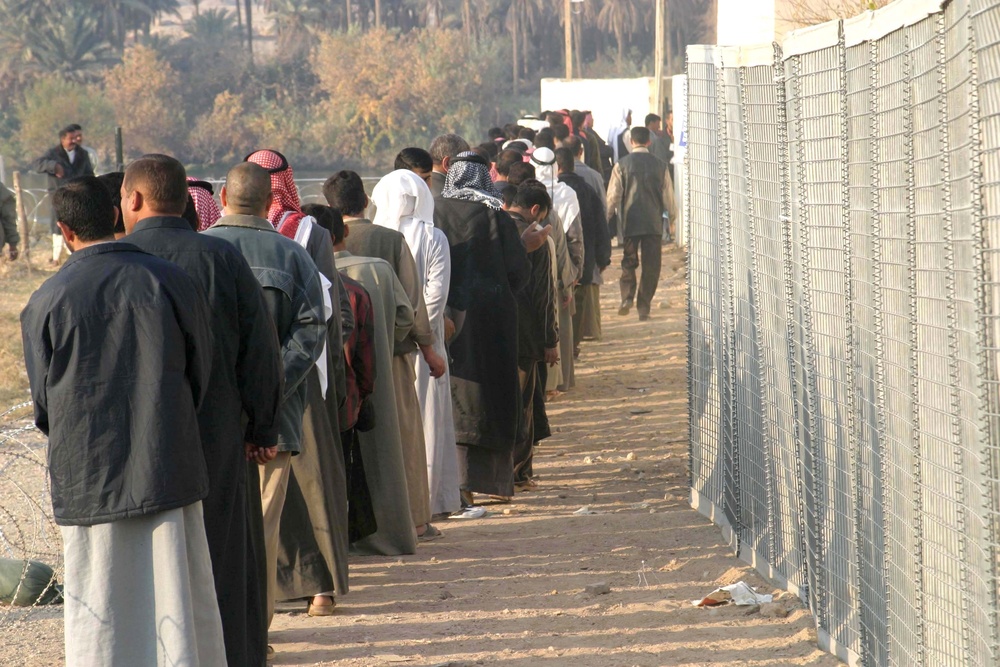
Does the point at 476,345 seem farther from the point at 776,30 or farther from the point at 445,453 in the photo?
the point at 776,30

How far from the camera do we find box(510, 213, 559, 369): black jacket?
24.6ft

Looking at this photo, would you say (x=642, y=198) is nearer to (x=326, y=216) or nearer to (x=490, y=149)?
(x=490, y=149)

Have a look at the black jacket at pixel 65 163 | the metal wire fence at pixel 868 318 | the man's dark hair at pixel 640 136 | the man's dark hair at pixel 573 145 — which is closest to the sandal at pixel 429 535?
the metal wire fence at pixel 868 318

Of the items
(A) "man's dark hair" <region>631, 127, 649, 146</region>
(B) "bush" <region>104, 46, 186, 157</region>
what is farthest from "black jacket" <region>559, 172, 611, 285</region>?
(B) "bush" <region>104, 46, 186, 157</region>

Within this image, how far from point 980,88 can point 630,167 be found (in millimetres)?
10790

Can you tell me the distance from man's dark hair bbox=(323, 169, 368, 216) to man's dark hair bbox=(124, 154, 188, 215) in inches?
81.5

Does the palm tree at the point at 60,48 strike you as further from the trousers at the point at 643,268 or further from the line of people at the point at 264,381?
the line of people at the point at 264,381

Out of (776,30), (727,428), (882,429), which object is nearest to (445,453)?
(727,428)

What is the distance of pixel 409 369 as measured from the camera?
252 inches

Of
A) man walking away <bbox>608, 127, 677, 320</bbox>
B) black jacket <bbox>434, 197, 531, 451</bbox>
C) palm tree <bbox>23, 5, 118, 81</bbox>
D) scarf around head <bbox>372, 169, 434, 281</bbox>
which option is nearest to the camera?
scarf around head <bbox>372, 169, 434, 281</bbox>

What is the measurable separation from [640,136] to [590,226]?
6.91 ft

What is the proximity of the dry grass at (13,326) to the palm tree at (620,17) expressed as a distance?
160 ft

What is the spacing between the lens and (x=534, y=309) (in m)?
7.55

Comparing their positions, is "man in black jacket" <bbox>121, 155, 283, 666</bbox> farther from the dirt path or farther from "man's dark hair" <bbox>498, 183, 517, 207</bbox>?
"man's dark hair" <bbox>498, 183, 517, 207</bbox>
